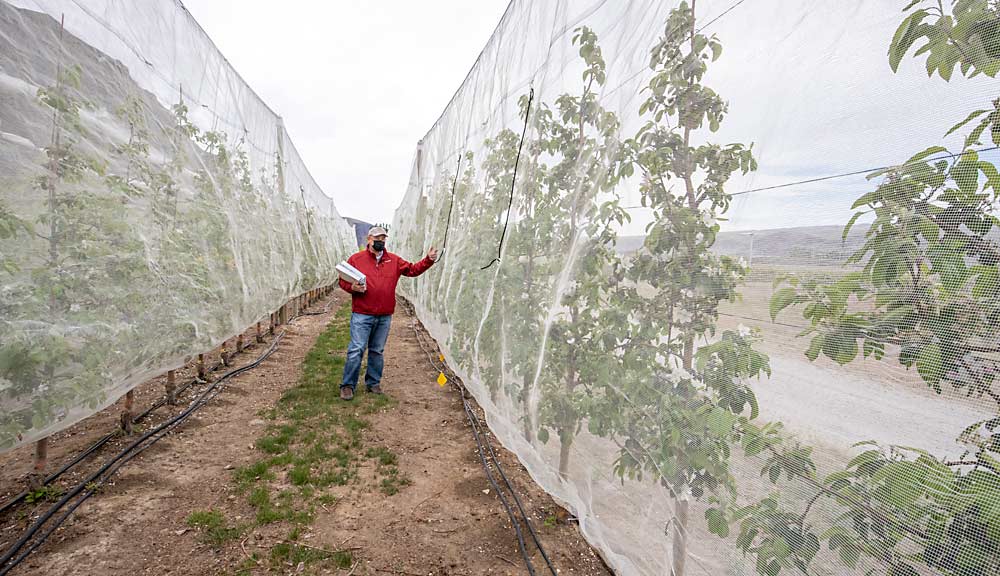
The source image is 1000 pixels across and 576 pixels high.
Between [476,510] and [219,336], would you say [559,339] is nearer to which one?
[476,510]

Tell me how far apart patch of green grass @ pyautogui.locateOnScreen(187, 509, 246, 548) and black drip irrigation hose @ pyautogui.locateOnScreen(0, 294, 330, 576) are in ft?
1.76

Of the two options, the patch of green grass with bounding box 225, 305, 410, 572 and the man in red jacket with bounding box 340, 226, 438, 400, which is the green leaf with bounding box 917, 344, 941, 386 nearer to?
the patch of green grass with bounding box 225, 305, 410, 572

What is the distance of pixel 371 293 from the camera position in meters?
4.18

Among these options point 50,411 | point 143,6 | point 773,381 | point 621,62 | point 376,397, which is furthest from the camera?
point 376,397

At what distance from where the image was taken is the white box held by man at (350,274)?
3.94 metres

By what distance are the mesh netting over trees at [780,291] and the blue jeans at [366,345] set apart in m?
2.60

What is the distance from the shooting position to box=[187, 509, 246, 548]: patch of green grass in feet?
6.89

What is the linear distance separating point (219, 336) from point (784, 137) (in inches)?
160

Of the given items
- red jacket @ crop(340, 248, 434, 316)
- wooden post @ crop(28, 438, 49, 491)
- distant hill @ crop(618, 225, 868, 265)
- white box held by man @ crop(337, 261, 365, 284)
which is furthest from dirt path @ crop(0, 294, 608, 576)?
distant hill @ crop(618, 225, 868, 265)

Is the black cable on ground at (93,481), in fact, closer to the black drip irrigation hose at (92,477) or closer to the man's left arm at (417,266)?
the black drip irrigation hose at (92,477)

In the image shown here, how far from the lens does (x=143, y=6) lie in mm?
2752

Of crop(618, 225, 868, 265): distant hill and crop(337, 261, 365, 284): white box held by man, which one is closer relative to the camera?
crop(618, 225, 868, 265): distant hill

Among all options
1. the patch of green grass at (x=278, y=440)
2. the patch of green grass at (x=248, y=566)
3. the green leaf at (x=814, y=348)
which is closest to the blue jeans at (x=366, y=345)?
the patch of green grass at (x=278, y=440)

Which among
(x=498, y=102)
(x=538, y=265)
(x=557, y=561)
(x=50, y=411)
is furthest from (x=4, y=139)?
(x=557, y=561)
